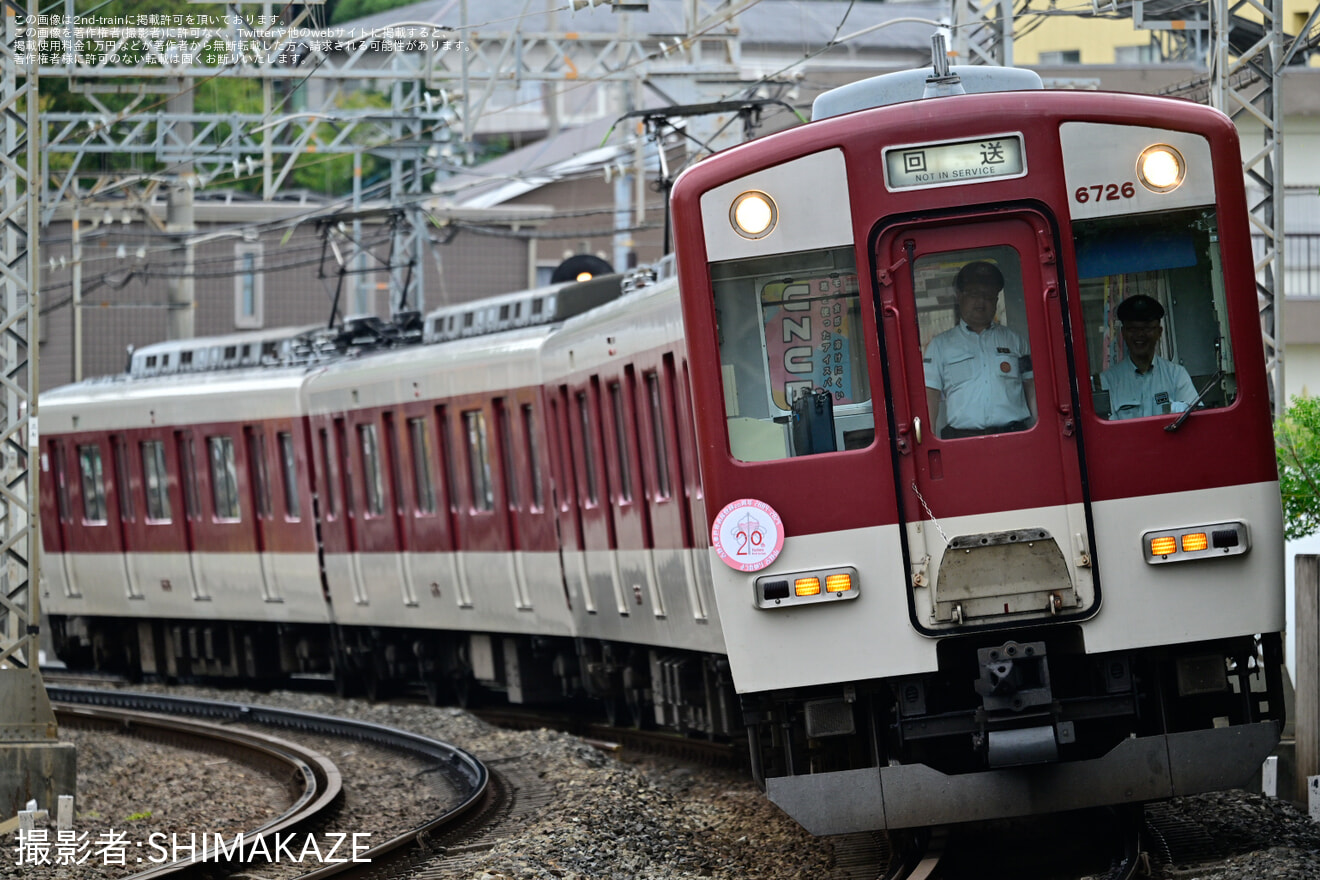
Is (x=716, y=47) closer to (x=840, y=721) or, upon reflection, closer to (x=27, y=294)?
(x=27, y=294)

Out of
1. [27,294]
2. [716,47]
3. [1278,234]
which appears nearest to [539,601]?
[27,294]

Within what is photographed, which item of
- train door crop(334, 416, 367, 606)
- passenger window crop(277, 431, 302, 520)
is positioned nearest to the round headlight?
train door crop(334, 416, 367, 606)

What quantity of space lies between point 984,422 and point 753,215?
3.90 ft

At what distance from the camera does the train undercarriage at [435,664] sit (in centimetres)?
1278

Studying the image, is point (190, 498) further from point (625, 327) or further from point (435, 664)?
point (625, 327)

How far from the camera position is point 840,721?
8.25m

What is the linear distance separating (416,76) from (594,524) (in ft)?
22.1

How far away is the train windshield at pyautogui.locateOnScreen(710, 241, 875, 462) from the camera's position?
26.7ft

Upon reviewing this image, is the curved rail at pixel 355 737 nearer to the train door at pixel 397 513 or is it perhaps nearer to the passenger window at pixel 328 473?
the train door at pixel 397 513

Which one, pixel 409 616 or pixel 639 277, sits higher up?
pixel 639 277

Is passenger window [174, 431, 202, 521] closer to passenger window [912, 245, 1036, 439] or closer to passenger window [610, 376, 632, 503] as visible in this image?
passenger window [610, 376, 632, 503]

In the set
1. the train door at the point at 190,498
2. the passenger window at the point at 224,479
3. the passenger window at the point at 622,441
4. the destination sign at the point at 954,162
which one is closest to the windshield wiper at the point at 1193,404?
the destination sign at the point at 954,162

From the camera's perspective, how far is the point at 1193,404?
8.02 metres

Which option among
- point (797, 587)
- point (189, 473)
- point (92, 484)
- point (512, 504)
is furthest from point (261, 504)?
point (797, 587)
